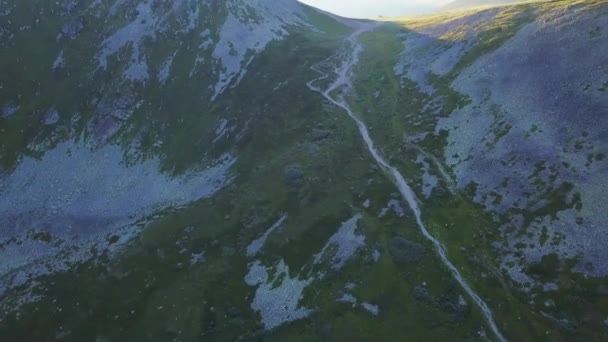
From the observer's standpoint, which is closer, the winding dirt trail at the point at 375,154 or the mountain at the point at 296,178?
the winding dirt trail at the point at 375,154

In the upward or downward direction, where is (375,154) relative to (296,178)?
upward

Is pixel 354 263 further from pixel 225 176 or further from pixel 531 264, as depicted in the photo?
pixel 225 176

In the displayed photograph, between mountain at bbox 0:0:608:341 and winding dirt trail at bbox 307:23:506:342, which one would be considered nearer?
winding dirt trail at bbox 307:23:506:342

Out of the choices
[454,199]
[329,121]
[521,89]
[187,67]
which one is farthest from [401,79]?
[187,67]
